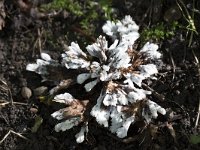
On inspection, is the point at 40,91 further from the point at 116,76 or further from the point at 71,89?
the point at 116,76

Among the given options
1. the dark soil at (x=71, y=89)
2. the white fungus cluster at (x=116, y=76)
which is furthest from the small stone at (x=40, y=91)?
the white fungus cluster at (x=116, y=76)

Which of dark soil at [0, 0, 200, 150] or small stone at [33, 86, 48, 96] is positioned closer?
dark soil at [0, 0, 200, 150]

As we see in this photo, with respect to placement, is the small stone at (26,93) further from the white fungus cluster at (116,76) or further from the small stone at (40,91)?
the white fungus cluster at (116,76)

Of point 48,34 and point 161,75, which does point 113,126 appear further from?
point 48,34

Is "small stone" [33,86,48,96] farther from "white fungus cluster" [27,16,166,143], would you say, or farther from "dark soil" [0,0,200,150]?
"white fungus cluster" [27,16,166,143]

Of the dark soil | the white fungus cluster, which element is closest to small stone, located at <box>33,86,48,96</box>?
the dark soil
